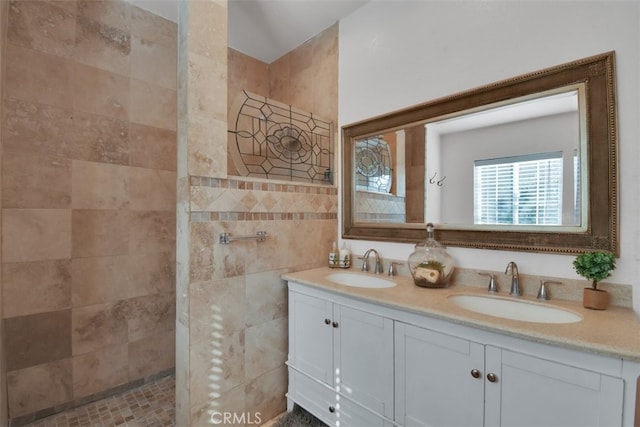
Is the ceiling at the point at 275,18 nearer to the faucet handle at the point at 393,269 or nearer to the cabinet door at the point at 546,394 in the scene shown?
the faucet handle at the point at 393,269

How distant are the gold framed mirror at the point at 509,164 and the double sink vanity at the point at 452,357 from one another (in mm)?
326

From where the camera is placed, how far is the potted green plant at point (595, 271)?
113 centimetres

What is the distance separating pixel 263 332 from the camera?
1.75 m

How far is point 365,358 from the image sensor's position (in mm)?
1411

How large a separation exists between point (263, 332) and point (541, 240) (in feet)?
5.21

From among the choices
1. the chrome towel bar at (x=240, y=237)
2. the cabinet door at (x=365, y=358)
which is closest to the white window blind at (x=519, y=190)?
the cabinet door at (x=365, y=358)

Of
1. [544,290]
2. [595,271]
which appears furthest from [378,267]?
[595,271]

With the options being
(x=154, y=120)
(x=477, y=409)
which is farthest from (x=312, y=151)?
(x=477, y=409)

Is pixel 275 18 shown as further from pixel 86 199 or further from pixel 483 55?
pixel 86 199

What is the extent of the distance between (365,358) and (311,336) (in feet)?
1.23

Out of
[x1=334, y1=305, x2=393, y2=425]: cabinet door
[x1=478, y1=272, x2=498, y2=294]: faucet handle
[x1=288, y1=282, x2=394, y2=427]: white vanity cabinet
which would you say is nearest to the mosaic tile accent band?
[x1=288, y1=282, x2=394, y2=427]: white vanity cabinet

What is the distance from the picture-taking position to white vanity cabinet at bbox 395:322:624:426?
2.88 ft

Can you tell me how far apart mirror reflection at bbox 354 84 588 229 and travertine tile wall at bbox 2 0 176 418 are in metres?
1.74

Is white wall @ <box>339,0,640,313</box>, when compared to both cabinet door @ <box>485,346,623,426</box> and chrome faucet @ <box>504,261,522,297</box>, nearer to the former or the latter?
chrome faucet @ <box>504,261,522,297</box>
